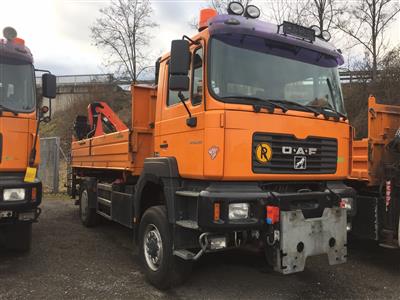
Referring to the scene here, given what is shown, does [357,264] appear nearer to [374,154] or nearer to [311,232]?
[374,154]

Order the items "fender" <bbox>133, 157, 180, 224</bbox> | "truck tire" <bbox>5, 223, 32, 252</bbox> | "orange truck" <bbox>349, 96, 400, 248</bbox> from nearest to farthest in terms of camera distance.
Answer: "fender" <bbox>133, 157, 180, 224</bbox> < "orange truck" <bbox>349, 96, 400, 248</bbox> < "truck tire" <bbox>5, 223, 32, 252</bbox>

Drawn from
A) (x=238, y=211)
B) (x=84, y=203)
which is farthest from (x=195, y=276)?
(x=84, y=203)

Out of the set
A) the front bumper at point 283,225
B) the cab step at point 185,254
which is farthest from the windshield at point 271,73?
the cab step at point 185,254

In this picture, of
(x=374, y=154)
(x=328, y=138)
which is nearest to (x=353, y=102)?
(x=374, y=154)

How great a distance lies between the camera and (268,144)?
4.51m

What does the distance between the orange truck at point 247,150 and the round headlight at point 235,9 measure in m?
0.01

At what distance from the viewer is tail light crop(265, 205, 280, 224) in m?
4.34

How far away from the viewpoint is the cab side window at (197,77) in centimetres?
457

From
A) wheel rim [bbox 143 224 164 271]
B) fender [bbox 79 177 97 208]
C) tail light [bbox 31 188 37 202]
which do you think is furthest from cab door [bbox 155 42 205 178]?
fender [bbox 79 177 97 208]

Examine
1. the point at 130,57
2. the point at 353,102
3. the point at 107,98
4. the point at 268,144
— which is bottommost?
the point at 268,144

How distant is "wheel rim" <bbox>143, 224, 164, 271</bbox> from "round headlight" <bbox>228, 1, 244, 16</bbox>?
269 centimetres

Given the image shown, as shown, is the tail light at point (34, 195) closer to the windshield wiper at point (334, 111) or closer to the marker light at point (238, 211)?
the marker light at point (238, 211)

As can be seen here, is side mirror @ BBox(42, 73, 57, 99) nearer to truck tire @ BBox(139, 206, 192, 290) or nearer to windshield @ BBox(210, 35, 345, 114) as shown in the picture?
truck tire @ BBox(139, 206, 192, 290)

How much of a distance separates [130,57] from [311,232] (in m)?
27.7
